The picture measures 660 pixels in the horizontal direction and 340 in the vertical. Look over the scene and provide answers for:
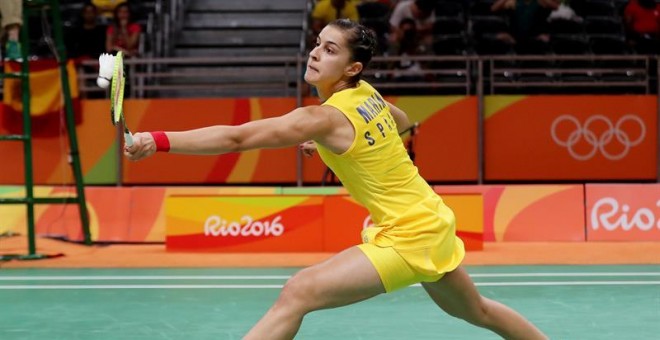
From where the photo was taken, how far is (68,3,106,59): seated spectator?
48.3 ft

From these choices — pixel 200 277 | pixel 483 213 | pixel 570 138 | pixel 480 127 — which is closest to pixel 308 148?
pixel 200 277

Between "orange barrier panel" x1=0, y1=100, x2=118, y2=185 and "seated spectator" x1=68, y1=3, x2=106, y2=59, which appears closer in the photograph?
"orange barrier panel" x1=0, y1=100, x2=118, y2=185

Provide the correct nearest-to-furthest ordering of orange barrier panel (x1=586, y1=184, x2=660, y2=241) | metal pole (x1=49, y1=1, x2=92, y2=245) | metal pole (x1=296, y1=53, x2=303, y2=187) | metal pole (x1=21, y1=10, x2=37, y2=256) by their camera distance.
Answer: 1. metal pole (x1=21, y1=10, x2=37, y2=256)
2. metal pole (x1=49, y1=1, x2=92, y2=245)
3. orange barrier panel (x1=586, y1=184, x2=660, y2=241)
4. metal pole (x1=296, y1=53, x2=303, y2=187)

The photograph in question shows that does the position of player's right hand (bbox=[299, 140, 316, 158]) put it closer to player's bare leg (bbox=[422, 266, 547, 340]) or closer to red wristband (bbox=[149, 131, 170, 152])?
player's bare leg (bbox=[422, 266, 547, 340])

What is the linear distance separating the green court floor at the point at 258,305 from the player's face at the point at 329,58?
2.35m

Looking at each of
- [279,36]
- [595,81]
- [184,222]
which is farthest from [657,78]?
[184,222]

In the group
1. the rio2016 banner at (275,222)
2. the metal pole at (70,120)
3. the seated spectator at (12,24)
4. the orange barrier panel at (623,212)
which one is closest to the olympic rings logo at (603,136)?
the orange barrier panel at (623,212)

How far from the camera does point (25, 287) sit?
846cm

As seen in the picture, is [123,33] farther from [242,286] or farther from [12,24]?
[242,286]

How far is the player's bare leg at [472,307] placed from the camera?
4.45 meters

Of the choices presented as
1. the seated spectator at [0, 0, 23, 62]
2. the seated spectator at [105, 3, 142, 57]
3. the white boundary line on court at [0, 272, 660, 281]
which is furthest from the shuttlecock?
the seated spectator at [105, 3, 142, 57]

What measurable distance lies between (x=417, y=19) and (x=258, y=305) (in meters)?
8.14

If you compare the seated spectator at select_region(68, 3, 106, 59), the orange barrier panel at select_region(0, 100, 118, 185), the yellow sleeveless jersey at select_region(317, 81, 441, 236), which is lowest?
the orange barrier panel at select_region(0, 100, 118, 185)

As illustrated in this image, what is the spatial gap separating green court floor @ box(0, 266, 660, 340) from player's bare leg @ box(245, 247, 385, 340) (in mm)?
2172
